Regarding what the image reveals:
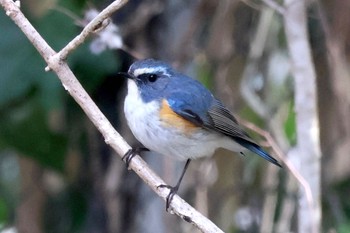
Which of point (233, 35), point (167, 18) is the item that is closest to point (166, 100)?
point (167, 18)

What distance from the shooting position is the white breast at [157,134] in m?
3.29

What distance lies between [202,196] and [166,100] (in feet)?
3.42

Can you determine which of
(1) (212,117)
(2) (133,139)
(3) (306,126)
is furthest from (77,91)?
(2) (133,139)

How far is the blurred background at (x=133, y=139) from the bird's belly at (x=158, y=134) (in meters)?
0.53

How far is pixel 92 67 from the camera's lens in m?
3.87

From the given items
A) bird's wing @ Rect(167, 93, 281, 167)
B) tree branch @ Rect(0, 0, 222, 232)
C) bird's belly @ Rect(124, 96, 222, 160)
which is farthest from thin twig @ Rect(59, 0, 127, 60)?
bird's wing @ Rect(167, 93, 281, 167)

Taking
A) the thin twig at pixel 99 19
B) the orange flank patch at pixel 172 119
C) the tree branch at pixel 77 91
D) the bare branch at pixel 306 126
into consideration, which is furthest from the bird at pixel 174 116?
the thin twig at pixel 99 19

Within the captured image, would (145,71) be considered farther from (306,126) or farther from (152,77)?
(306,126)

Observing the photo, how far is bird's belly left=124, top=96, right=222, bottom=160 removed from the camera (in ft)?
10.8

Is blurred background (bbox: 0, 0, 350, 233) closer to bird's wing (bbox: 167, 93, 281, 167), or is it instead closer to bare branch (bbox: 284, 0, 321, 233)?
bare branch (bbox: 284, 0, 321, 233)

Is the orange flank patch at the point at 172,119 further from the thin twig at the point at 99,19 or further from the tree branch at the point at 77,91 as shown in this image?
the thin twig at the point at 99,19

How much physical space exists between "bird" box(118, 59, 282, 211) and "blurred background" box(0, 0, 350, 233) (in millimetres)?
400

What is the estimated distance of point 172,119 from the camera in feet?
11.0

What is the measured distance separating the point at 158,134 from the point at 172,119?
3.8 inches
